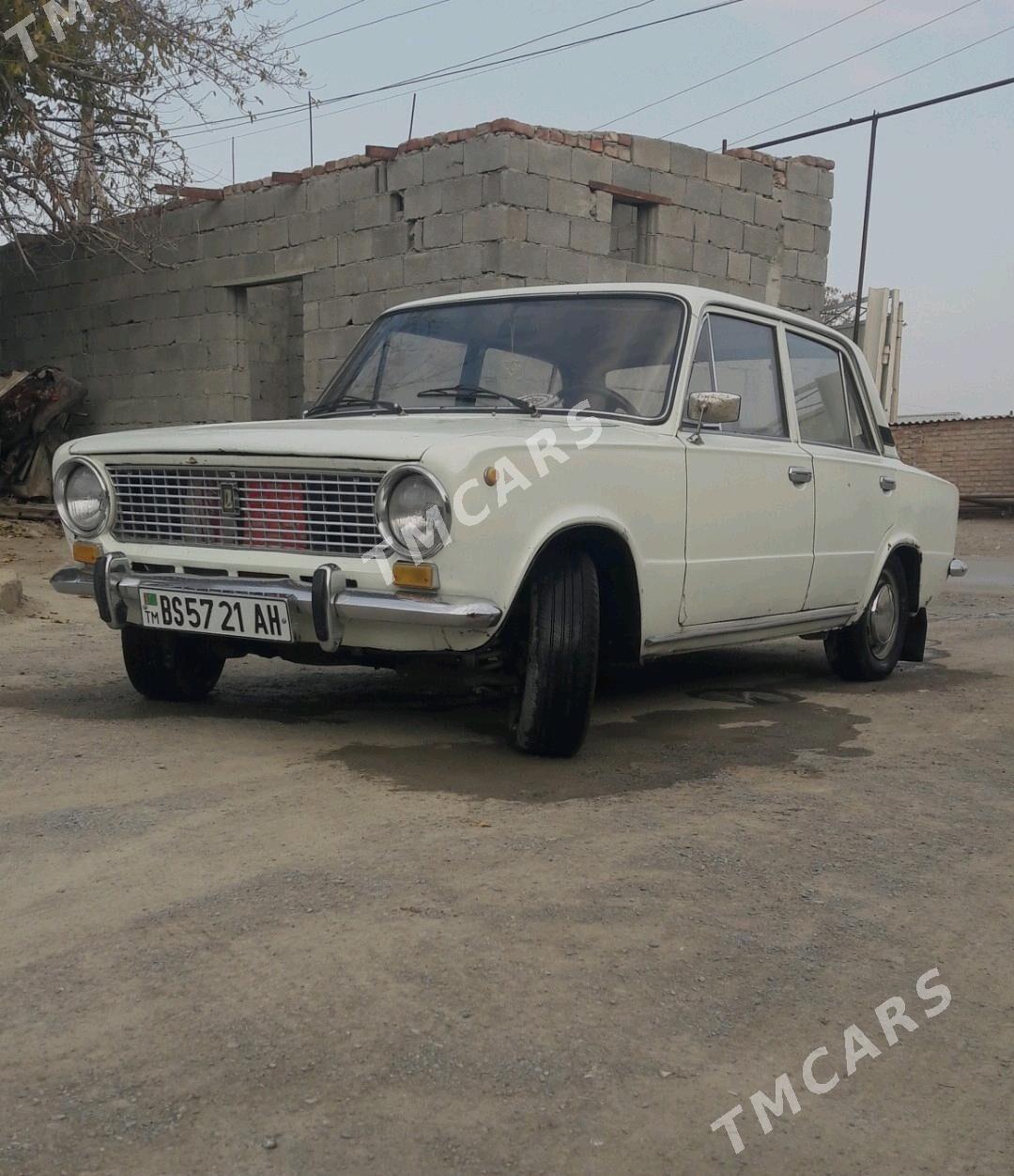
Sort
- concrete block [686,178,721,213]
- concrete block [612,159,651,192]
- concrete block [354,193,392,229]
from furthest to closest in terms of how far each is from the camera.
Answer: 1. concrete block [686,178,721,213]
2. concrete block [354,193,392,229]
3. concrete block [612,159,651,192]

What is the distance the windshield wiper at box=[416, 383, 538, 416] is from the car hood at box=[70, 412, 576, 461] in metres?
0.08

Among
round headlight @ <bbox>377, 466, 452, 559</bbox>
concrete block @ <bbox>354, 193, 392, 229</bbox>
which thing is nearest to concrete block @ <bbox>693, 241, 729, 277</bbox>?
concrete block @ <bbox>354, 193, 392, 229</bbox>

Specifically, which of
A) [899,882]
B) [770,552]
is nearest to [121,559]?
[770,552]

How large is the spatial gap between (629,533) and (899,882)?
59.9 inches

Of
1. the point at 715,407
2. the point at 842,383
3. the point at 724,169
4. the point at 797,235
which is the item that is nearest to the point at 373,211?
the point at 724,169

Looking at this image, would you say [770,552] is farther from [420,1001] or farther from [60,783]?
[420,1001]

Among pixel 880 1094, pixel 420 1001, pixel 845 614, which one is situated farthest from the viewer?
pixel 845 614

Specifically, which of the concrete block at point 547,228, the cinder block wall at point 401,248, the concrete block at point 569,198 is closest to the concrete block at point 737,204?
Answer: the cinder block wall at point 401,248

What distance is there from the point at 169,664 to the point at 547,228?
808 cm

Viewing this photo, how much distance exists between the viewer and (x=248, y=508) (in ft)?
13.6

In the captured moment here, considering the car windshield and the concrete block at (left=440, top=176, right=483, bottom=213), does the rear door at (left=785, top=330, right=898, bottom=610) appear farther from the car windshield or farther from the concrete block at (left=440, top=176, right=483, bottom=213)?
the concrete block at (left=440, top=176, right=483, bottom=213)

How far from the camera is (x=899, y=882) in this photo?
3.02 metres

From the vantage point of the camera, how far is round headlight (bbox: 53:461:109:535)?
Result: 178 inches

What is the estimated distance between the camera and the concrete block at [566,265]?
11992 mm
